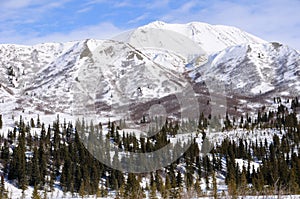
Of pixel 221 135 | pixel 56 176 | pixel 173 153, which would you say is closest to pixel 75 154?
pixel 56 176

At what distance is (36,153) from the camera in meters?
118

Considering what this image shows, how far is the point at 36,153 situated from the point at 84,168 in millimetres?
13371

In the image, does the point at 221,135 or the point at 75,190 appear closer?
the point at 75,190

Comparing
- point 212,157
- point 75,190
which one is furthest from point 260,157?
point 75,190

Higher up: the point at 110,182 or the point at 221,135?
the point at 221,135

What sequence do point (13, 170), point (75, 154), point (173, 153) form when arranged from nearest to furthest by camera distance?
point (13, 170) → point (75, 154) → point (173, 153)

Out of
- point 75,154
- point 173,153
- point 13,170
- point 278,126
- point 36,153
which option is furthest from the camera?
point 278,126

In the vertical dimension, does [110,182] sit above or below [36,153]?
below

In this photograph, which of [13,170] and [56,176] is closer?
[13,170]

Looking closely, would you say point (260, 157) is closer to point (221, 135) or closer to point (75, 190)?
point (221, 135)

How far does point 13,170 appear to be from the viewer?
365ft

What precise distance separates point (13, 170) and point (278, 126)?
121 metres

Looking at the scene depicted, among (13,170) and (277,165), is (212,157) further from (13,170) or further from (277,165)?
(13,170)

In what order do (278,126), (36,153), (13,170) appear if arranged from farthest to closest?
1. (278,126)
2. (36,153)
3. (13,170)
